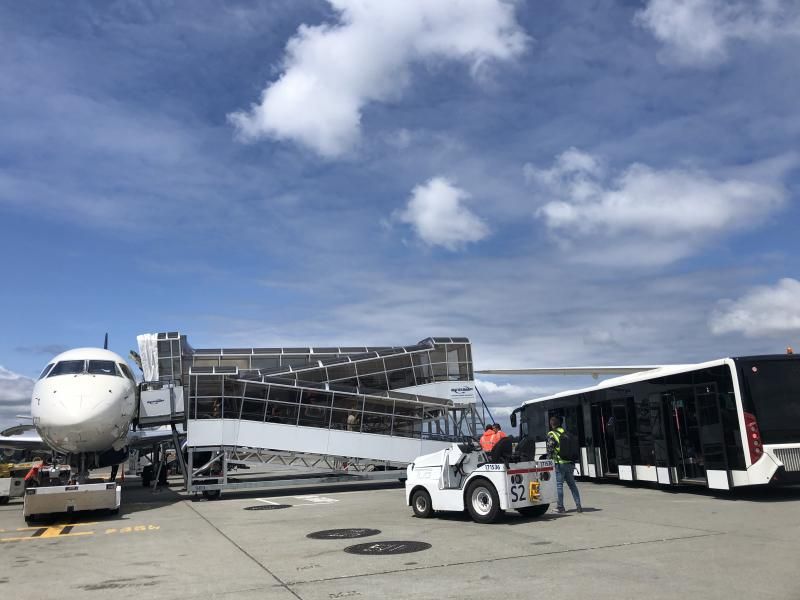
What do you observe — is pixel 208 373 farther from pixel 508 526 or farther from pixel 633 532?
pixel 633 532

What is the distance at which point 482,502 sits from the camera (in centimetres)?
1205

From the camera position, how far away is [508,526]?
37.3ft

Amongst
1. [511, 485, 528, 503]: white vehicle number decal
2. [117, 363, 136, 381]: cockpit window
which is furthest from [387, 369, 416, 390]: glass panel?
[511, 485, 528, 503]: white vehicle number decal

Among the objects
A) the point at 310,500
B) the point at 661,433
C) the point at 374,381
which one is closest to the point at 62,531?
the point at 310,500

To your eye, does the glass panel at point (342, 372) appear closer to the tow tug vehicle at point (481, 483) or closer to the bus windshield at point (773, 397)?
the tow tug vehicle at point (481, 483)

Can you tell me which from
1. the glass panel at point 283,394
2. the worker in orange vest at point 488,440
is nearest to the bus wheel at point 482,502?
the worker in orange vest at point 488,440

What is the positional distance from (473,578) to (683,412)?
10482mm

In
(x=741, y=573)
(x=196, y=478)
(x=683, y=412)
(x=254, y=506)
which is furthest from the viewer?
(x=196, y=478)

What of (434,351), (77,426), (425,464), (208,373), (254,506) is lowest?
(254,506)

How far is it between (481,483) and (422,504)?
1.79 m

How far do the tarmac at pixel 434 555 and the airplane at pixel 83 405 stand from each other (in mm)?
1867

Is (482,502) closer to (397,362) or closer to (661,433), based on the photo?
(661,433)

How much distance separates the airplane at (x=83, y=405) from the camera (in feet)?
48.7

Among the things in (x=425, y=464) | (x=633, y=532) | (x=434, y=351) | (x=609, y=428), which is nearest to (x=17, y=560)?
(x=425, y=464)
